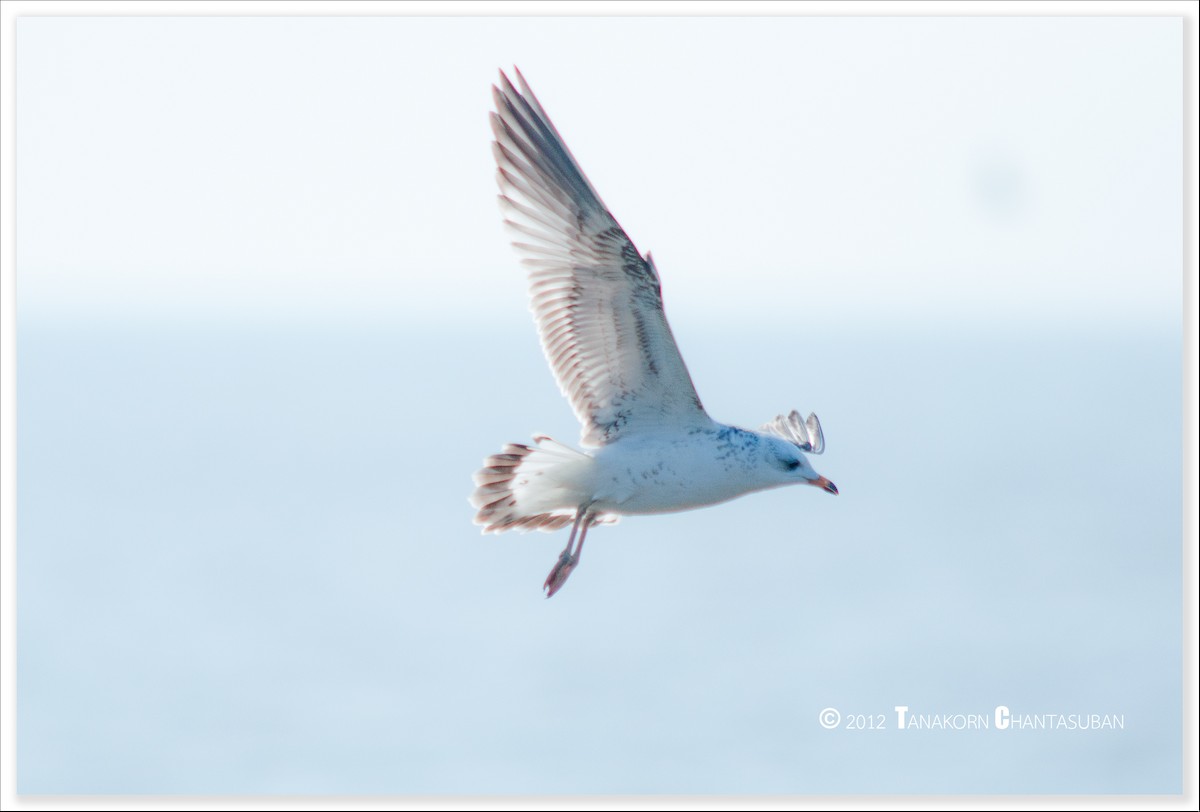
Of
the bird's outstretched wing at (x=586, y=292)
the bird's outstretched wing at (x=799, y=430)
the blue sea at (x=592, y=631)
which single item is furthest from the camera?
the blue sea at (x=592, y=631)

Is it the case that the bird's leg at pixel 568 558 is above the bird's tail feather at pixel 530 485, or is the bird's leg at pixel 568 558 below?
below

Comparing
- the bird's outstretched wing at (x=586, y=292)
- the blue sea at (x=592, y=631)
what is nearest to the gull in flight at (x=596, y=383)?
the bird's outstretched wing at (x=586, y=292)

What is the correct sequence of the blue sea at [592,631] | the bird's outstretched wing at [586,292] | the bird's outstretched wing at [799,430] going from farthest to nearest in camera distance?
the blue sea at [592,631]
the bird's outstretched wing at [799,430]
the bird's outstretched wing at [586,292]

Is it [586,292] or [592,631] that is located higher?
[592,631]

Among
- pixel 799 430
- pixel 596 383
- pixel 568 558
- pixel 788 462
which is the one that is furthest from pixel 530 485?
pixel 799 430

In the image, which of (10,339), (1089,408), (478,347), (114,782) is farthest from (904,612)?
(478,347)

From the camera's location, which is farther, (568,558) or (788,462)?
(568,558)

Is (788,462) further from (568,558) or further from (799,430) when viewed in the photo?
(799,430)

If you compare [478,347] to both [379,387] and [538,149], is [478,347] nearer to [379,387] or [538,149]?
[379,387]

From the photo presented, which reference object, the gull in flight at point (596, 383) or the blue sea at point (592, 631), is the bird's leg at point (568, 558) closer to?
the gull in flight at point (596, 383)
